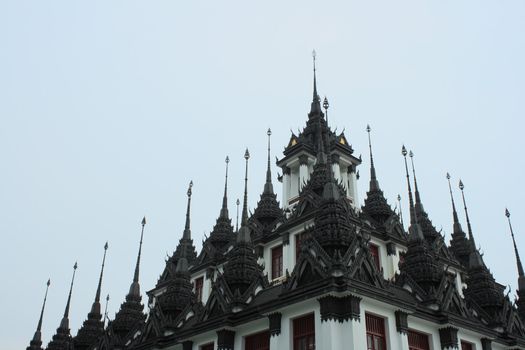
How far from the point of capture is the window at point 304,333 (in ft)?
84.9

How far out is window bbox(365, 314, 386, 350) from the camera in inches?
1008

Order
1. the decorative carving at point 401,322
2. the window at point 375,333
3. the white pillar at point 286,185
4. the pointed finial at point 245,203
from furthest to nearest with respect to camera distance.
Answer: the white pillar at point 286,185
the pointed finial at point 245,203
the decorative carving at point 401,322
the window at point 375,333

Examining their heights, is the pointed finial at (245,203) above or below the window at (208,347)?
above

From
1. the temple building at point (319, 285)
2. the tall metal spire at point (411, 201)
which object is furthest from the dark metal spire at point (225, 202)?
the tall metal spire at point (411, 201)

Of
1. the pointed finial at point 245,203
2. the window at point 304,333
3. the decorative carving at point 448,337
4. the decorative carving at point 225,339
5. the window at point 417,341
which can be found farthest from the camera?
the pointed finial at point 245,203

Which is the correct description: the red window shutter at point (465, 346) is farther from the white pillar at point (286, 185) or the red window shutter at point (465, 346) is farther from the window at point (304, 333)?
the white pillar at point (286, 185)

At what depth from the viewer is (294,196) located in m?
46.8

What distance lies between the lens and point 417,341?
28.8m

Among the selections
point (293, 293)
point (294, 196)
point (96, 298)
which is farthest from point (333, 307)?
point (96, 298)

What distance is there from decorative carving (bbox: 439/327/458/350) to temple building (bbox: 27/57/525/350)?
0.06 m

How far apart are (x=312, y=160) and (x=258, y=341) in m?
21.4

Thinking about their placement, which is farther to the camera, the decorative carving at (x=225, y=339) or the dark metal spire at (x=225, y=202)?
the dark metal spire at (x=225, y=202)

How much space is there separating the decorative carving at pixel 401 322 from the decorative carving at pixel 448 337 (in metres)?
3.50

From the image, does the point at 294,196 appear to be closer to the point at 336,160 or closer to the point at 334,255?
the point at 336,160
